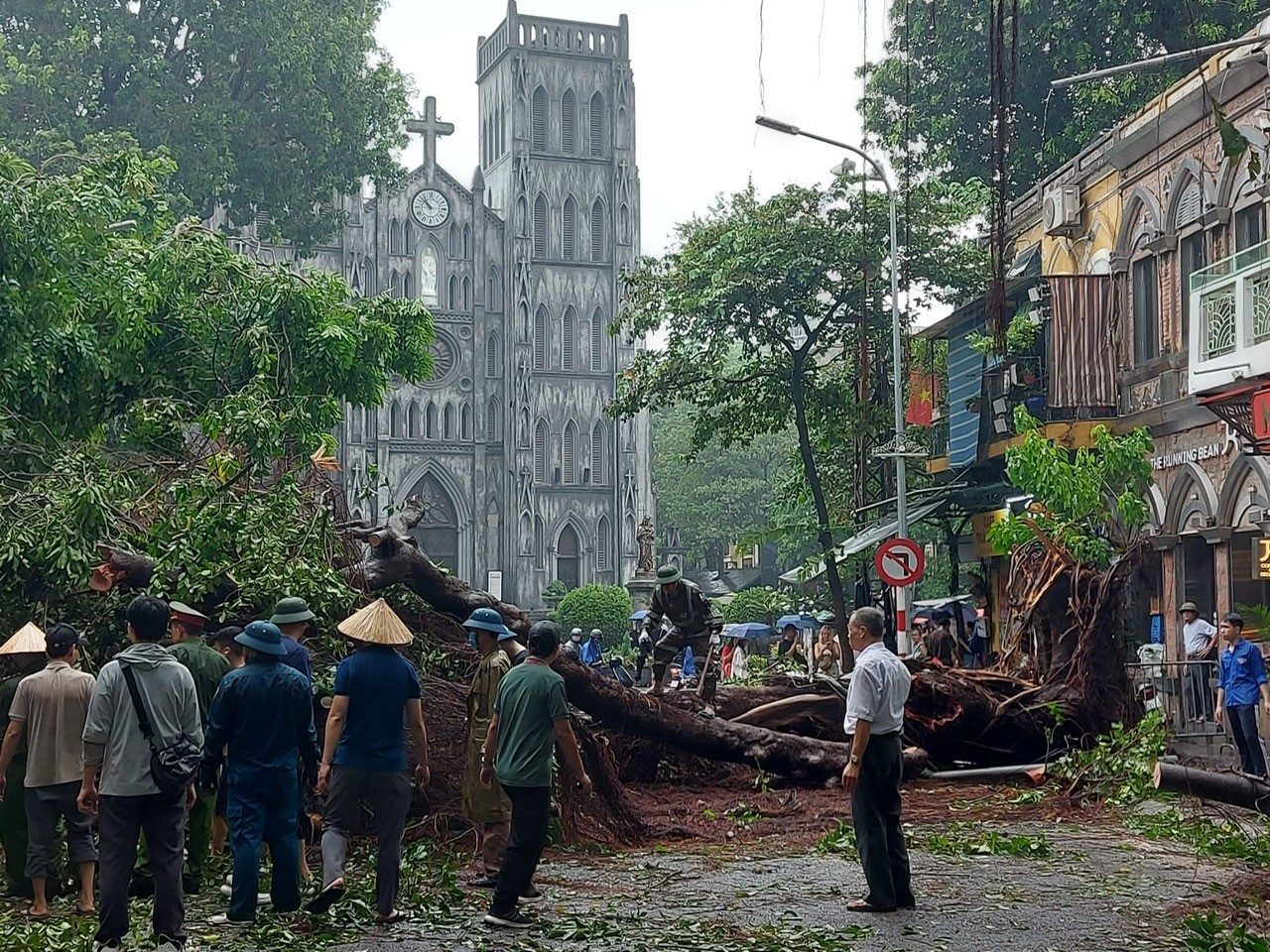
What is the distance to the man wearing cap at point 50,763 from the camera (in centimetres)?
902

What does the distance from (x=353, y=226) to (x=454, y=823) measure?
58.2 m

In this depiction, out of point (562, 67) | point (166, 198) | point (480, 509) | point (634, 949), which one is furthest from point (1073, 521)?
point (562, 67)

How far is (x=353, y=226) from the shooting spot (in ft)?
220

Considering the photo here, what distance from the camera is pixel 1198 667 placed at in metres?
16.7

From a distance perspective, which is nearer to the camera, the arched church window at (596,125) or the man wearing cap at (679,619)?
A: the man wearing cap at (679,619)

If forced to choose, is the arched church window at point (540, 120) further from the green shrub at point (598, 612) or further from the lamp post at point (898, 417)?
the lamp post at point (898, 417)

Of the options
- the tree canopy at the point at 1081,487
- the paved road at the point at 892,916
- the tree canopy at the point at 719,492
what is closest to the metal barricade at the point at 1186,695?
the tree canopy at the point at 1081,487

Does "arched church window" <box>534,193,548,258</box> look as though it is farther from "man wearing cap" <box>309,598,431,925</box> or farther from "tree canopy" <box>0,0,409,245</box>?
"man wearing cap" <box>309,598,431,925</box>

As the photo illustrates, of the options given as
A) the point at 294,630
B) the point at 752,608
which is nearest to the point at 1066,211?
the point at 294,630

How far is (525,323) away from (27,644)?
60.2 metres

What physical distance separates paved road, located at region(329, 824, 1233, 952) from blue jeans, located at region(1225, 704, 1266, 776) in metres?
2.57

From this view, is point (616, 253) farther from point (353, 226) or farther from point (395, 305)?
point (395, 305)

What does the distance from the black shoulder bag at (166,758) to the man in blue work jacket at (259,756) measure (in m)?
0.38

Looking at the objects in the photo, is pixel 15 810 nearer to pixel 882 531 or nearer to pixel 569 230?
pixel 882 531
